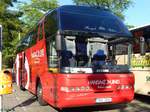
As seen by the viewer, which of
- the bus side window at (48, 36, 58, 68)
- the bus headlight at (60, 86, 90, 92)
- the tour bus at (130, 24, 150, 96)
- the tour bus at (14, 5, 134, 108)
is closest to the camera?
the bus headlight at (60, 86, 90, 92)

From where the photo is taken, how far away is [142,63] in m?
13.7

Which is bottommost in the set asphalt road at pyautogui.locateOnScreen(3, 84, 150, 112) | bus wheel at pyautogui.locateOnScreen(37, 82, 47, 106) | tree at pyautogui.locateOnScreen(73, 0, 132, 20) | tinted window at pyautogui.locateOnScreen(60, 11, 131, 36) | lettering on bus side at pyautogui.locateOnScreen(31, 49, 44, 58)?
asphalt road at pyautogui.locateOnScreen(3, 84, 150, 112)

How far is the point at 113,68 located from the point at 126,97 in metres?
1.02

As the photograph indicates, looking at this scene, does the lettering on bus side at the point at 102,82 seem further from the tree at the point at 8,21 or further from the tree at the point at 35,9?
the tree at the point at 35,9

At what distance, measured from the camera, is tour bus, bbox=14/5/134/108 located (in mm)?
10852

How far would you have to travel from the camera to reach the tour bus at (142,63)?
1338cm

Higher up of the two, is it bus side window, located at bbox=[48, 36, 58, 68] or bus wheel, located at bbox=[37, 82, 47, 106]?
bus side window, located at bbox=[48, 36, 58, 68]

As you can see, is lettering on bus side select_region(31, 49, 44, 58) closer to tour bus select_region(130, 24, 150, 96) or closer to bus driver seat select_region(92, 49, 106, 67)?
bus driver seat select_region(92, 49, 106, 67)

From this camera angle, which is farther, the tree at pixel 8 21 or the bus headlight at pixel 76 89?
the tree at pixel 8 21

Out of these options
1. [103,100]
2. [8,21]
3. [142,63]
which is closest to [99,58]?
[103,100]

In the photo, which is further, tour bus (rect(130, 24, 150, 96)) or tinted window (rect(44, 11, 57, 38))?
tour bus (rect(130, 24, 150, 96))

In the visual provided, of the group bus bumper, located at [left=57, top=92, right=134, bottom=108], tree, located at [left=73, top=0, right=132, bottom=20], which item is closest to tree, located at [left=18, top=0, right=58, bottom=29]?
tree, located at [left=73, top=0, right=132, bottom=20]

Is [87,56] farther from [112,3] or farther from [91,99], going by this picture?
[112,3]

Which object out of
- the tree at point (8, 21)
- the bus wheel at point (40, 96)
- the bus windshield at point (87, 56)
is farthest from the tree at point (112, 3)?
the bus windshield at point (87, 56)
